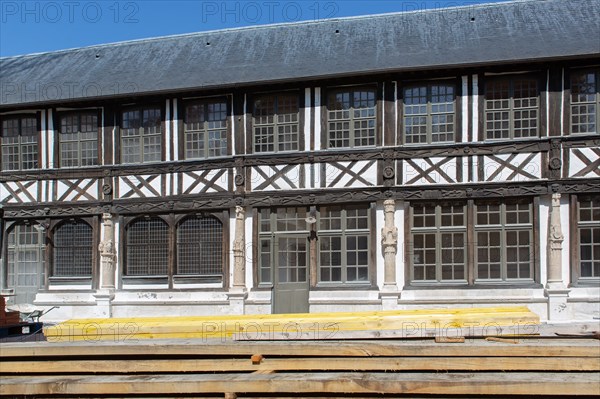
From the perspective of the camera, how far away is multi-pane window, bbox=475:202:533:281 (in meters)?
15.6

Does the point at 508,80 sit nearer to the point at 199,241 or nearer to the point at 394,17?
the point at 394,17

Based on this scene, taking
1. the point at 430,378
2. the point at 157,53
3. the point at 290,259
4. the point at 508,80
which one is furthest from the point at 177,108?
the point at 430,378

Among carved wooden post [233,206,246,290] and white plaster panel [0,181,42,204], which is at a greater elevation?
white plaster panel [0,181,42,204]

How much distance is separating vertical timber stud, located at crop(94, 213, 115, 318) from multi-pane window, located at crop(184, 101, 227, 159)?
2.67 m

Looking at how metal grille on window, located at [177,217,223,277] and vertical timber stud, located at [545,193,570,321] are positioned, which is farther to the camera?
metal grille on window, located at [177,217,223,277]

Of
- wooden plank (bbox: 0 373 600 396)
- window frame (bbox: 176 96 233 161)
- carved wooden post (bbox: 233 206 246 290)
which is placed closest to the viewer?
wooden plank (bbox: 0 373 600 396)

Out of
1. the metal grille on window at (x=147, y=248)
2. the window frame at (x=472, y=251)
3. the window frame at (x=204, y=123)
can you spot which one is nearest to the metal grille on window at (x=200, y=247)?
the metal grille on window at (x=147, y=248)

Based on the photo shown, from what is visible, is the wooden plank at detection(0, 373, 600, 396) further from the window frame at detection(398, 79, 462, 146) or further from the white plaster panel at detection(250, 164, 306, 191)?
the window frame at detection(398, 79, 462, 146)

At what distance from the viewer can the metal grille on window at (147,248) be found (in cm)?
1764

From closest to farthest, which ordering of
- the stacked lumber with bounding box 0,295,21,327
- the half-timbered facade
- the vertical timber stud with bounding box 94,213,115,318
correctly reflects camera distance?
the stacked lumber with bounding box 0,295,21,327, the half-timbered facade, the vertical timber stud with bounding box 94,213,115,318

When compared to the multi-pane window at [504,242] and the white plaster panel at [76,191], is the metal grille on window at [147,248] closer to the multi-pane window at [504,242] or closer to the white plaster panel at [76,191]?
the white plaster panel at [76,191]

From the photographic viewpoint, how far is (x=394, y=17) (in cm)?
1914

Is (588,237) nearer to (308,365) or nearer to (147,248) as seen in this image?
(147,248)

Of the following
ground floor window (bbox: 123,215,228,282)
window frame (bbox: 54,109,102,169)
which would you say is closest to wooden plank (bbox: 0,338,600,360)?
ground floor window (bbox: 123,215,228,282)
